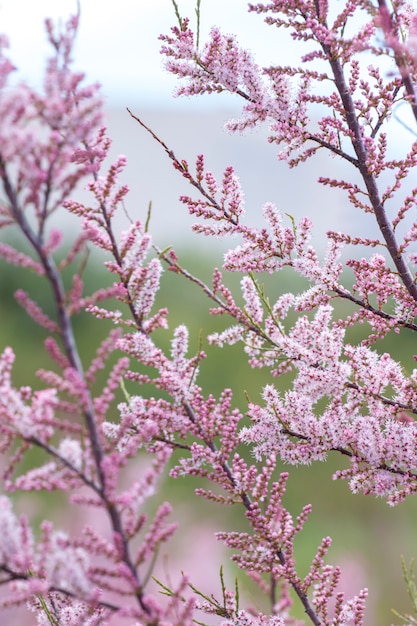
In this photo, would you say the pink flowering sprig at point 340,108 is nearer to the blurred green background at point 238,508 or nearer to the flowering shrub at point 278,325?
the flowering shrub at point 278,325

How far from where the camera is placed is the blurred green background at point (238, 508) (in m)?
6.50

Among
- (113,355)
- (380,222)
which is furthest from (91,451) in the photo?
(113,355)

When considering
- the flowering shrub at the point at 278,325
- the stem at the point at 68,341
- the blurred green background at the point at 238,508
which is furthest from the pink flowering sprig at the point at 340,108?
the blurred green background at the point at 238,508

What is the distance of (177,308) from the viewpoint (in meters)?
9.13

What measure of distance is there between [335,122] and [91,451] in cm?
93

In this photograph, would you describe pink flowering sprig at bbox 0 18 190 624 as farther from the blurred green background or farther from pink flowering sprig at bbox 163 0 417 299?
the blurred green background

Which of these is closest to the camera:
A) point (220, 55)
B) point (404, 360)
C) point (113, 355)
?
point (220, 55)

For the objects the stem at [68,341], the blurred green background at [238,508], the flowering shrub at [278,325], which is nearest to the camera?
the stem at [68,341]

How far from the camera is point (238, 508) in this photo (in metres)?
7.52

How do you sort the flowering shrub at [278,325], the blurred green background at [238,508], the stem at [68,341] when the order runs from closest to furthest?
the stem at [68,341], the flowering shrub at [278,325], the blurred green background at [238,508]

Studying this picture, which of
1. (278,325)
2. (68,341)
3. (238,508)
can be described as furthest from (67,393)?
(238,508)

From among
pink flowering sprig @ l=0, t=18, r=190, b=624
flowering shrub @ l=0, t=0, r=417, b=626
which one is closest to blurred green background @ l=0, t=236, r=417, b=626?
flowering shrub @ l=0, t=0, r=417, b=626

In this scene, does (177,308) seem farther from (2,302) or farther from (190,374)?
(190,374)

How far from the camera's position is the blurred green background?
21.3 feet
